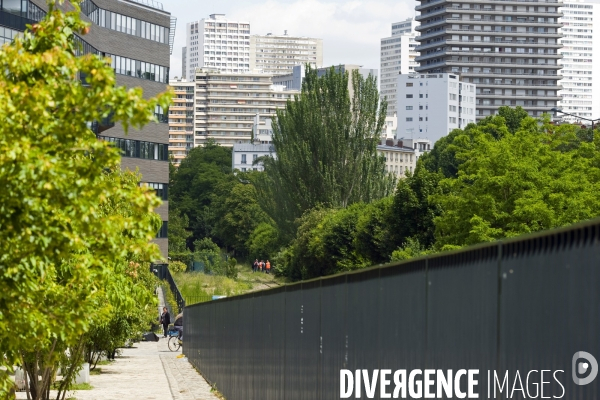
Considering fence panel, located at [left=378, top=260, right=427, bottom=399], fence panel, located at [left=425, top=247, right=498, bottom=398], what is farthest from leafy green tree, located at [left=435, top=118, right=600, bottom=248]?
fence panel, located at [left=425, top=247, right=498, bottom=398]

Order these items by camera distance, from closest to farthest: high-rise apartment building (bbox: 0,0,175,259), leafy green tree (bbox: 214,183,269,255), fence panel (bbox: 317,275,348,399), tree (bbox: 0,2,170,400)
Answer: tree (bbox: 0,2,170,400)
fence panel (bbox: 317,275,348,399)
high-rise apartment building (bbox: 0,0,175,259)
leafy green tree (bbox: 214,183,269,255)

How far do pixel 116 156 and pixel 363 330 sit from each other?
2.46m

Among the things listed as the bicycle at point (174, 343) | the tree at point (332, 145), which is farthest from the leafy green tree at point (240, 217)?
the bicycle at point (174, 343)

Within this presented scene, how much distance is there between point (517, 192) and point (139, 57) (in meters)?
44.6

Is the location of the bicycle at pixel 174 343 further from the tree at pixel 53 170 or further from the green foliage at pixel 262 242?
the green foliage at pixel 262 242

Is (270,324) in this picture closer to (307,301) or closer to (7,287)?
(307,301)

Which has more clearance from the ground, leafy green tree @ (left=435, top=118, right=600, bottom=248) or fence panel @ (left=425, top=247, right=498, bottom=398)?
leafy green tree @ (left=435, top=118, right=600, bottom=248)

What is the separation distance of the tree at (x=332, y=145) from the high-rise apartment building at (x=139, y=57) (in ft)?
35.5

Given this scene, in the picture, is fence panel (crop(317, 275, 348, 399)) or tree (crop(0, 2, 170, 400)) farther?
fence panel (crop(317, 275, 348, 399))

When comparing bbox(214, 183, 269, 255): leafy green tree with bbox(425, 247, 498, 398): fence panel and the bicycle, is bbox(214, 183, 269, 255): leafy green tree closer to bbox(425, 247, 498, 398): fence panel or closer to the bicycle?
the bicycle

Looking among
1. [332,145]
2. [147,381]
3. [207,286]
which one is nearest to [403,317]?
[147,381]

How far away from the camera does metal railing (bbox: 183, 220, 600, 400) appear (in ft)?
13.0

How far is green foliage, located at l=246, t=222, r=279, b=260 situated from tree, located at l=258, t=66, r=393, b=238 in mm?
32364

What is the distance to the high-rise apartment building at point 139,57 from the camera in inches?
3460
